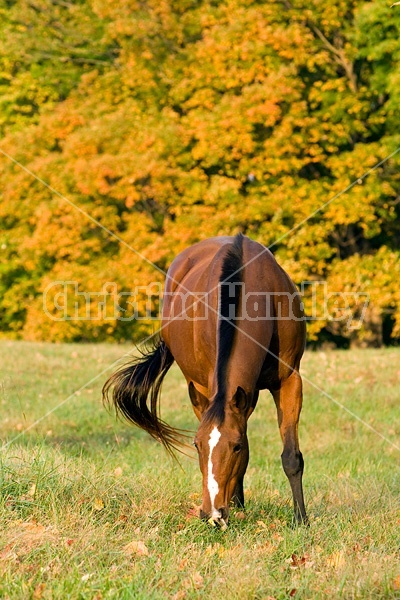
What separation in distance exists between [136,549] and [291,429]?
66.6 inches

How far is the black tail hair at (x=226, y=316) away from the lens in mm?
4891

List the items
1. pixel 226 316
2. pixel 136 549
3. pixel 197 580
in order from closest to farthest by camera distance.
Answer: pixel 197 580
pixel 136 549
pixel 226 316

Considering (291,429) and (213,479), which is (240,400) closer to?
(213,479)

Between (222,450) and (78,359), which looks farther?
(78,359)

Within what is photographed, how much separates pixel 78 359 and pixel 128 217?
7.83 metres

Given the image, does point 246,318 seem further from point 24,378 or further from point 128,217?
point 128,217

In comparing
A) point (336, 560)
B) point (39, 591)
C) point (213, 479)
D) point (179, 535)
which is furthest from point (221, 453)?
point (39, 591)

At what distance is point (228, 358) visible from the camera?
16.9 ft

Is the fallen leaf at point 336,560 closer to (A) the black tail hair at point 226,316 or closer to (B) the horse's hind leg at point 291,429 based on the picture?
(A) the black tail hair at point 226,316

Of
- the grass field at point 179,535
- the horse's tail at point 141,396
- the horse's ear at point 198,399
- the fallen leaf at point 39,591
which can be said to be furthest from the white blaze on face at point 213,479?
the horse's tail at point 141,396

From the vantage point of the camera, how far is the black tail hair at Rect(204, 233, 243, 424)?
4.89m

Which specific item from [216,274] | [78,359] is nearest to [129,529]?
[216,274]

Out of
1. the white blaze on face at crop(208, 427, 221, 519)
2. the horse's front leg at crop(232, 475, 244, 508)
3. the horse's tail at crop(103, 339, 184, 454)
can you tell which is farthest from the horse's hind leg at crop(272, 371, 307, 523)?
the horse's tail at crop(103, 339, 184, 454)

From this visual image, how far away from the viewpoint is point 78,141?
22453 mm
